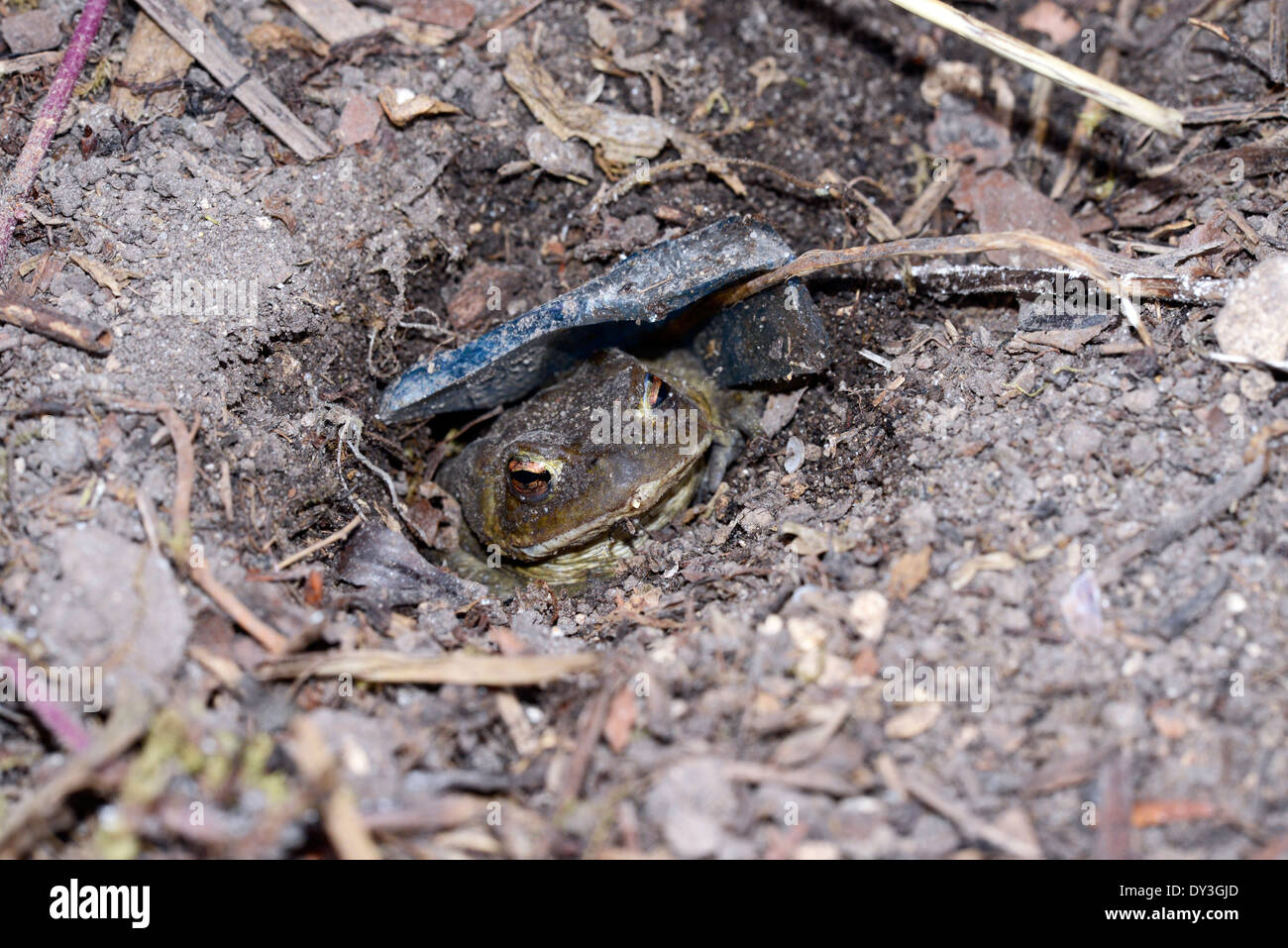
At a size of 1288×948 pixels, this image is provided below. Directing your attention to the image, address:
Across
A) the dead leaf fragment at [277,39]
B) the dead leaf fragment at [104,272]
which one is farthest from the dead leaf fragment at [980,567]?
the dead leaf fragment at [277,39]

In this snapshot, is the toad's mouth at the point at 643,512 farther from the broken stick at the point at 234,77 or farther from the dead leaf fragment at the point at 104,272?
the broken stick at the point at 234,77

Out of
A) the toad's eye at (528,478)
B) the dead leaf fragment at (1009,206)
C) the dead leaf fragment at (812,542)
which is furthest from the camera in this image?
the dead leaf fragment at (1009,206)

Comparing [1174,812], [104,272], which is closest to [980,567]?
[1174,812]

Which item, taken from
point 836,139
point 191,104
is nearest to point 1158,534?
Result: point 836,139

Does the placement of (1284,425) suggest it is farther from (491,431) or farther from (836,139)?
(491,431)

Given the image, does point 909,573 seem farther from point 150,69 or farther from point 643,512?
point 150,69
